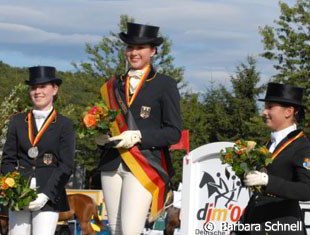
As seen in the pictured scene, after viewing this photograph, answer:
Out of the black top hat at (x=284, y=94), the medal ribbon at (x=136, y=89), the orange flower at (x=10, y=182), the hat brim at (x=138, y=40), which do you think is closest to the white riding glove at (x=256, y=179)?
the black top hat at (x=284, y=94)

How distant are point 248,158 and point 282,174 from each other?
0.30 m

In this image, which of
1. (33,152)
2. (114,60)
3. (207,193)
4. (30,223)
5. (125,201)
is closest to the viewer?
(125,201)

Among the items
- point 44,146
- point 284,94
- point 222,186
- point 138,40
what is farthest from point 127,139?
point 222,186

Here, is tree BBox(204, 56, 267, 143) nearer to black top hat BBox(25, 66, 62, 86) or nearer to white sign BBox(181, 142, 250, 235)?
white sign BBox(181, 142, 250, 235)

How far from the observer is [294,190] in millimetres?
5066

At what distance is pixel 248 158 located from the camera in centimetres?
511

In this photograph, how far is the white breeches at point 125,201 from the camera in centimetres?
534

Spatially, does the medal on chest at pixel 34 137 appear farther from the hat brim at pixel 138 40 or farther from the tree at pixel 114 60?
the tree at pixel 114 60

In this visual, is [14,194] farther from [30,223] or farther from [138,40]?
[138,40]

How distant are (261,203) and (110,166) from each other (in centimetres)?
108

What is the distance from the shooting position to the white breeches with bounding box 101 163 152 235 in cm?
534

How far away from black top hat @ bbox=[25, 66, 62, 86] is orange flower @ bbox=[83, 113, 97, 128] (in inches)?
29.4

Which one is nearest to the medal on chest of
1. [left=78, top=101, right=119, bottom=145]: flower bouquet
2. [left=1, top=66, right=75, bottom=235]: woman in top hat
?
[left=1, top=66, right=75, bottom=235]: woman in top hat

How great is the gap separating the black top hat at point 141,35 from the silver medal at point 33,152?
108cm
